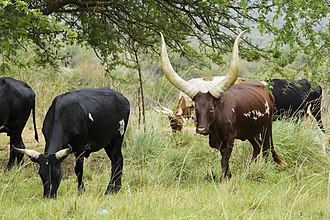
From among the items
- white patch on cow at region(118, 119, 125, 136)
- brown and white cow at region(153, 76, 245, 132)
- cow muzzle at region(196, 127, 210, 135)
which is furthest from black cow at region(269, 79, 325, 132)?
cow muzzle at region(196, 127, 210, 135)

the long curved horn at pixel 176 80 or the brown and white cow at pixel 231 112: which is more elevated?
the long curved horn at pixel 176 80

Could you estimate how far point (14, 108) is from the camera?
10094 millimetres

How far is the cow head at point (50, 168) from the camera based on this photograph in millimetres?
7039

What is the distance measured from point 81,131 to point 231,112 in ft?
7.33

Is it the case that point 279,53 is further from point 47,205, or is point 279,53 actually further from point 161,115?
point 161,115

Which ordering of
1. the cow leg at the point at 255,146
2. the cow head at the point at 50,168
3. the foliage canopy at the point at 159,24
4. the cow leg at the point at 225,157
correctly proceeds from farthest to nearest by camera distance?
the cow leg at the point at 255,146, the cow leg at the point at 225,157, the foliage canopy at the point at 159,24, the cow head at the point at 50,168

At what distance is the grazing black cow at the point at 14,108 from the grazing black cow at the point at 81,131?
2.08m

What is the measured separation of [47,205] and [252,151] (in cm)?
446

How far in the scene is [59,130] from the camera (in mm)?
7551

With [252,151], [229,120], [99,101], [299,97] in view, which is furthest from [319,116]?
[99,101]

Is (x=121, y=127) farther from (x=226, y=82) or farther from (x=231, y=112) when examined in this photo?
(x=226, y=82)

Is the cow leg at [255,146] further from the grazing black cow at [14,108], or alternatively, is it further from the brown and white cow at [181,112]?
the grazing black cow at [14,108]

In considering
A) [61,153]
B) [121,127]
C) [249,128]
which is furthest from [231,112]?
[61,153]

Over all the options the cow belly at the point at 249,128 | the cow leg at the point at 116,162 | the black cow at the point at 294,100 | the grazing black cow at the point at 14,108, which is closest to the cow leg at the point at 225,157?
the cow belly at the point at 249,128
